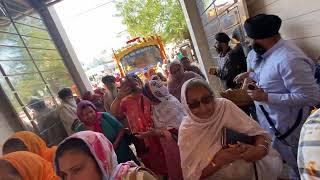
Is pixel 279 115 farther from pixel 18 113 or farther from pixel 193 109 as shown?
pixel 18 113

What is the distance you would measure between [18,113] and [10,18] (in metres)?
2.22

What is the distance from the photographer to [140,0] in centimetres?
2577

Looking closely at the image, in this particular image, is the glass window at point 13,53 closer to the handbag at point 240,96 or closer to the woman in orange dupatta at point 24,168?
the woman in orange dupatta at point 24,168

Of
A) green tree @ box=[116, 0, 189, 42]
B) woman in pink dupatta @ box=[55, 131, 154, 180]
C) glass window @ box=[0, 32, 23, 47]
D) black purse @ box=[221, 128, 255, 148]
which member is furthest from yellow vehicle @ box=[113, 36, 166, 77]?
woman in pink dupatta @ box=[55, 131, 154, 180]

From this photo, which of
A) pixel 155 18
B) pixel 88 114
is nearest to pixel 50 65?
pixel 88 114

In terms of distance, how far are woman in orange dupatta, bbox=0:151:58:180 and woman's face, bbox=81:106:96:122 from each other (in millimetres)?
1105

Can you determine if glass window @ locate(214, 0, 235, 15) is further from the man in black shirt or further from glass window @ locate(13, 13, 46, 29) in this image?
glass window @ locate(13, 13, 46, 29)

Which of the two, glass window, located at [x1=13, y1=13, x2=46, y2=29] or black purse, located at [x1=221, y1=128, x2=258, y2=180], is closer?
black purse, located at [x1=221, y1=128, x2=258, y2=180]

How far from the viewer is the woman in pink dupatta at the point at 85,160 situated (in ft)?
5.70

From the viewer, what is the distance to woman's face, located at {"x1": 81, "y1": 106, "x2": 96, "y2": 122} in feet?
11.4

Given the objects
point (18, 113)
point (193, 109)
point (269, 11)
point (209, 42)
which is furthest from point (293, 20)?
point (209, 42)

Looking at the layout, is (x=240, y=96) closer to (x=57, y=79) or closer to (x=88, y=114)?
(x=88, y=114)

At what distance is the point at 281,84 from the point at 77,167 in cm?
160

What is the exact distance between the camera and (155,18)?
80.5 feet
